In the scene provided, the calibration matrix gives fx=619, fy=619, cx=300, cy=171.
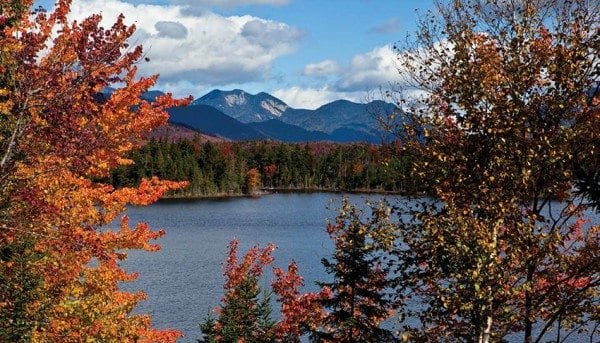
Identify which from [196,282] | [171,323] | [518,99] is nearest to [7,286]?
[518,99]

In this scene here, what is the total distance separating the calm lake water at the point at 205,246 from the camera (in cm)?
5019

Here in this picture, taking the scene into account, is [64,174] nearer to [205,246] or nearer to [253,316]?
[253,316]

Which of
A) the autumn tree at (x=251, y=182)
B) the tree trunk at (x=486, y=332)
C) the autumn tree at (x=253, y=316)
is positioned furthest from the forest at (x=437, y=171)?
the autumn tree at (x=251, y=182)

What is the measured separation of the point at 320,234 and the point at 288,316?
63.6 meters

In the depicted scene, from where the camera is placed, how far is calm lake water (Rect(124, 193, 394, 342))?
165 ft

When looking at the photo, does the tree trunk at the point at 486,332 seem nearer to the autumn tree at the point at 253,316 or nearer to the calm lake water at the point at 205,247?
the calm lake water at the point at 205,247

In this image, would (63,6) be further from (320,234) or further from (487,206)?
(320,234)

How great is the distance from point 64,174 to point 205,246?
227 feet

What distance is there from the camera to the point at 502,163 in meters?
11.0

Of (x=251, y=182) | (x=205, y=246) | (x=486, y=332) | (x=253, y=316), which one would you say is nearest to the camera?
(x=486, y=332)

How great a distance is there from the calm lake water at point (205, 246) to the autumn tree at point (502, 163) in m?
2.09

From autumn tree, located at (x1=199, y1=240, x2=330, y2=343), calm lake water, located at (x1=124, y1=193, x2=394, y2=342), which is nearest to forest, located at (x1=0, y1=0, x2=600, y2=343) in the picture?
calm lake water, located at (x1=124, y1=193, x2=394, y2=342)

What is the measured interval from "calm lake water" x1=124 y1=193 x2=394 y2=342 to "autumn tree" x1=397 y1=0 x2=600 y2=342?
2092 millimetres

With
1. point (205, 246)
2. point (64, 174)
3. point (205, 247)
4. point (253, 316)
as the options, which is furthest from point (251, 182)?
point (64, 174)
